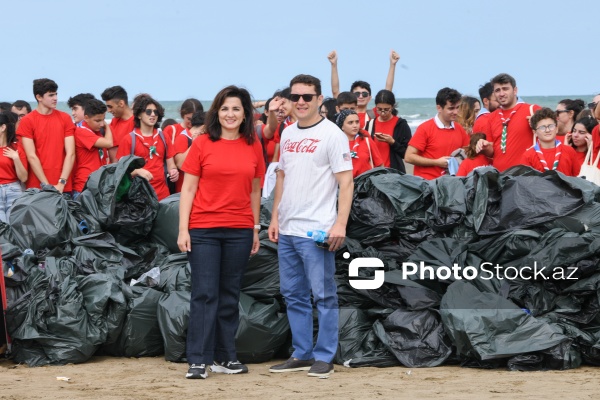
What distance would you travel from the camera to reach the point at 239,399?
4926mm

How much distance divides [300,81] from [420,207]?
153cm

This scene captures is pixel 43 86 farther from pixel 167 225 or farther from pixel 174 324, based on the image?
pixel 174 324

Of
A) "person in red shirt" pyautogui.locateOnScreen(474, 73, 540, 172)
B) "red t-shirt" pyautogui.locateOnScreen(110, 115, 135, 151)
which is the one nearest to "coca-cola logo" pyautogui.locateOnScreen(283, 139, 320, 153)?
"person in red shirt" pyautogui.locateOnScreen(474, 73, 540, 172)

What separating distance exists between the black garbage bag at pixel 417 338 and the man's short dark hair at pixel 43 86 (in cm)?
372

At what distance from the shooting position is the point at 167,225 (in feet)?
23.2

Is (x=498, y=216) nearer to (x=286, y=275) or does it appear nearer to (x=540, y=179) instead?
(x=540, y=179)

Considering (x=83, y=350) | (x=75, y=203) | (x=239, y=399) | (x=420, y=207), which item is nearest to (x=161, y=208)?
(x=75, y=203)

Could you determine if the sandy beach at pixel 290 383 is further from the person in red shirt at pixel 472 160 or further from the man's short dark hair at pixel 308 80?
the person in red shirt at pixel 472 160

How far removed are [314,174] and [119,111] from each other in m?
3.79

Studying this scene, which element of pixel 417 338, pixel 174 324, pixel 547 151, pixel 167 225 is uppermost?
pixel 547 151

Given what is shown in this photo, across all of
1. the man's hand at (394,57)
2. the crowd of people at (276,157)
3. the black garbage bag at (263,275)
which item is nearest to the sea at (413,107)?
the man's hand at (394,57)

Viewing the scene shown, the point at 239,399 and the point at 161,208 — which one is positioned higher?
the point at 161,208

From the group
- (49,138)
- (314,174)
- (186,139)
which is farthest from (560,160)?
(49,138)

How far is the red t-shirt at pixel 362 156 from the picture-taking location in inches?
290
